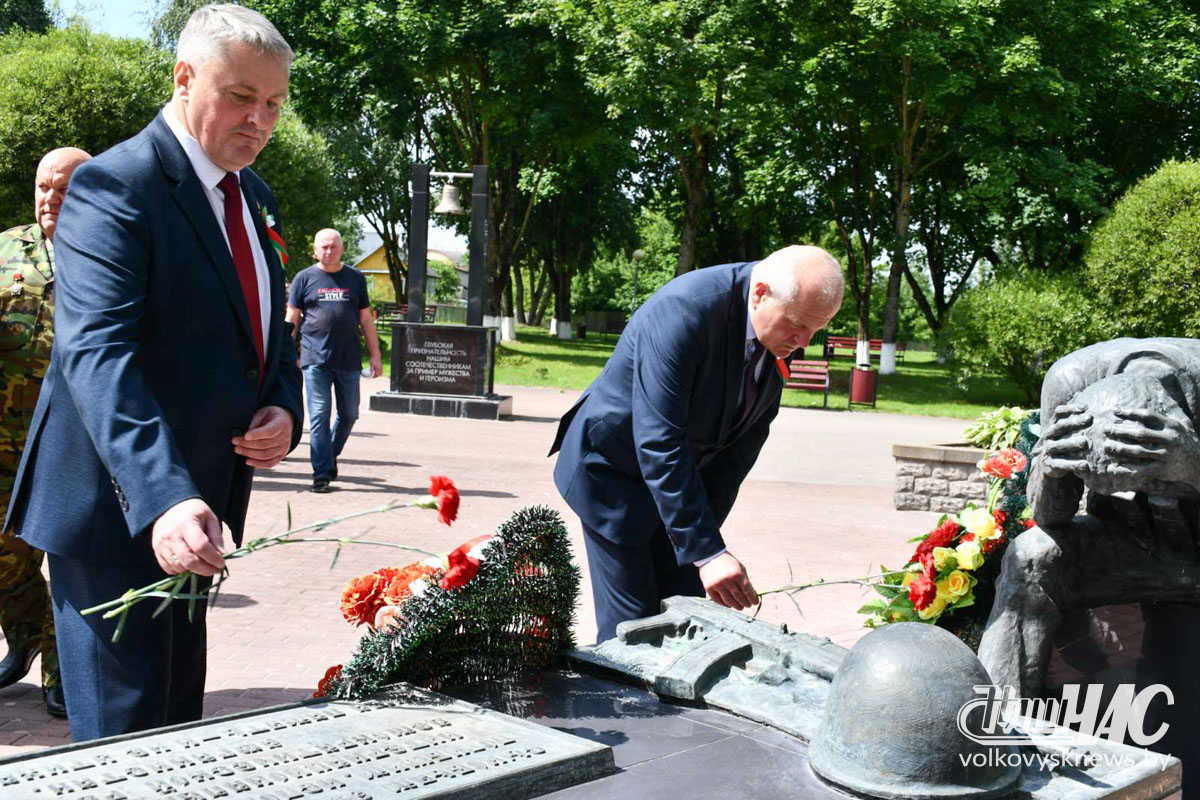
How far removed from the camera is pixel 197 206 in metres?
2.49

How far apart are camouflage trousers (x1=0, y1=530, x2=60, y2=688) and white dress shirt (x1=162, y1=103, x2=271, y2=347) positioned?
7.32ft

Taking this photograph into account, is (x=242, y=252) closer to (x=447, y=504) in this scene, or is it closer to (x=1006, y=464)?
(x=447, y=504)

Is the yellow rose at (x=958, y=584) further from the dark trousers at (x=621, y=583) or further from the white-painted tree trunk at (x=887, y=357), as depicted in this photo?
the white-painted tree trunk at (x=887, y=357)

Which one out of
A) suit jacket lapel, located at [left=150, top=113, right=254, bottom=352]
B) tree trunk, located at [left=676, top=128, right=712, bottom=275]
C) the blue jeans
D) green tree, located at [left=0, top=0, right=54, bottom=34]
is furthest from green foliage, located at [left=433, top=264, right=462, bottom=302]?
suit jacket lapel, located at [left=150, top=113, right=254, bottom=352]

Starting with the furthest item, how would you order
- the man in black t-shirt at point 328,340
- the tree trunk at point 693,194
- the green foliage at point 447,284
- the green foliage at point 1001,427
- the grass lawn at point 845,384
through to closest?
the green foliage at point 447,284, the tree trunk at point 693,194, the grass lawn at point 845,384, the man in black t-shirt at point 328,340, the green foliage at point 1001,427

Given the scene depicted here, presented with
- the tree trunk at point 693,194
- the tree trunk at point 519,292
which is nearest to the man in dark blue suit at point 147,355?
the tree trunk at point 693,194

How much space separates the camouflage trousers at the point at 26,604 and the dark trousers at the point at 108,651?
2.02 meters

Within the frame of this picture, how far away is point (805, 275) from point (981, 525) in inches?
41.5

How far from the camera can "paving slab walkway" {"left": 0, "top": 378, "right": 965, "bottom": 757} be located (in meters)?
5.02

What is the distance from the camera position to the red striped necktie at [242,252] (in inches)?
102

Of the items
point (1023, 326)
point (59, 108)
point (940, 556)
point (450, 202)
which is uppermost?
point (59, 108)

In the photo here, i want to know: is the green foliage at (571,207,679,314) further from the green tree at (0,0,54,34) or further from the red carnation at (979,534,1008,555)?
the red carnation at (979,534,1008,555)

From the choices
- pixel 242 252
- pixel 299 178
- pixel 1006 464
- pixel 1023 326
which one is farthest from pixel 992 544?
pixel 299 178

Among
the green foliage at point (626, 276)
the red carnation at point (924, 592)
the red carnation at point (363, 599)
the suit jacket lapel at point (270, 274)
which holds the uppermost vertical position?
the green foliage at point (626, 276)
